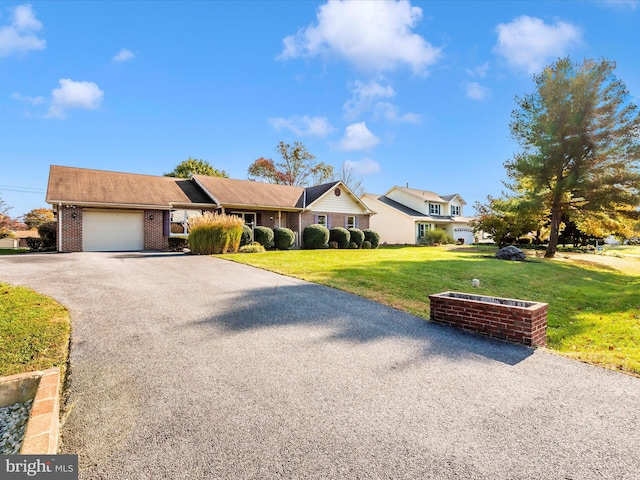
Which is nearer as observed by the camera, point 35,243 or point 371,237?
point 35,243

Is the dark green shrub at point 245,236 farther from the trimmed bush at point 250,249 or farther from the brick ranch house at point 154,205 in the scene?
the brick ranch house at point 154,205

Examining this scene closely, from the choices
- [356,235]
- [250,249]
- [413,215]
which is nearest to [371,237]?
[356,235]

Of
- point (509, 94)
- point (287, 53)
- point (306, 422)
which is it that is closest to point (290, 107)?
point (287, 53)

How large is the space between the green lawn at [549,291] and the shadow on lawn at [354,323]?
794 mm

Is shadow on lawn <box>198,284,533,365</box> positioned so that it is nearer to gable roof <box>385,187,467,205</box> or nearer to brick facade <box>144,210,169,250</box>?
brick facade <box>144,210,169,250</box>

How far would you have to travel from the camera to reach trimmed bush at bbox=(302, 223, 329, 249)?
2172 centimetres

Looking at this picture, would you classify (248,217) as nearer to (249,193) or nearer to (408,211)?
(249,193)

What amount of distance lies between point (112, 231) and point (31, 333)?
49.0ft

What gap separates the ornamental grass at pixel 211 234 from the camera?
14.8 meters

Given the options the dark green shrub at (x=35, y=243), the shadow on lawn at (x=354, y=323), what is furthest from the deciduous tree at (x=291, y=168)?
the shadow on lawn at (x=354, y=323)

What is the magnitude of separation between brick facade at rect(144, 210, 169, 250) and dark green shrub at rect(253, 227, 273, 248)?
5.04 metres
